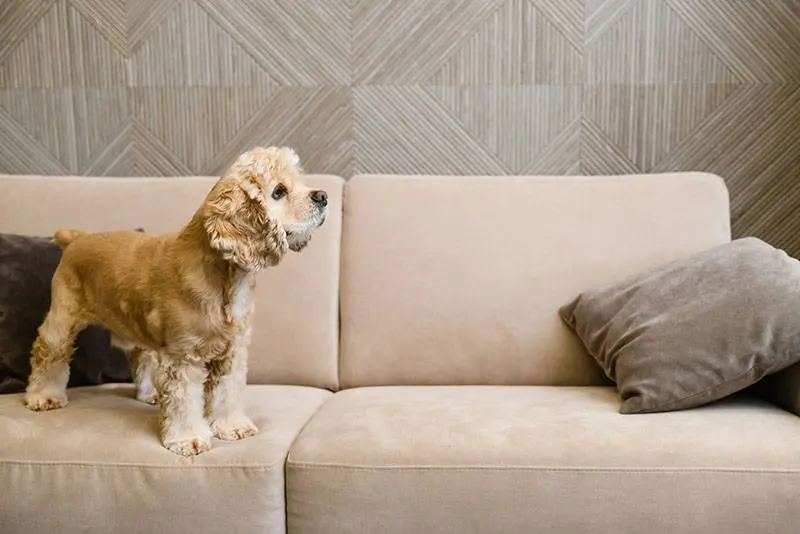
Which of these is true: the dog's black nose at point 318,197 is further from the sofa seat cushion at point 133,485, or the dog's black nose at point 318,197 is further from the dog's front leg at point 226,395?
the sofa seat cushion at point 133,485

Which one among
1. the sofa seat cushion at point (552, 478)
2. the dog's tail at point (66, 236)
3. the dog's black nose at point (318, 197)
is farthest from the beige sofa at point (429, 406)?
the dog's black nose at point (318, 197)

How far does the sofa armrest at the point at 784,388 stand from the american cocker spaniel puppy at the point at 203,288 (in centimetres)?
106

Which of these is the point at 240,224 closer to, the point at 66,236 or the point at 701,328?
the point at 66,236

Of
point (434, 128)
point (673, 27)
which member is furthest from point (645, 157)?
point (434, 128)

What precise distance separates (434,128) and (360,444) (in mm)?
1262

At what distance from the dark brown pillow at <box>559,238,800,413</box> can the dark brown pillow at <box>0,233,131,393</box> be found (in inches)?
47.9

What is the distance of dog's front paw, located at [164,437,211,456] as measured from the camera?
1.69 metres

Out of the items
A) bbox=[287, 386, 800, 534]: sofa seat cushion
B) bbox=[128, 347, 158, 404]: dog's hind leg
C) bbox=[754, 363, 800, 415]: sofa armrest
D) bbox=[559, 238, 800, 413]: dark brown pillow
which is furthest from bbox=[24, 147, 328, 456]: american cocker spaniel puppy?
bbox=[754, 363, 800, 415]: sofa armrest

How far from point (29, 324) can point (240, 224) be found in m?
0.74

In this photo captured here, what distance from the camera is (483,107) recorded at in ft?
8.63

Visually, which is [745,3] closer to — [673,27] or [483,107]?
[673,27]

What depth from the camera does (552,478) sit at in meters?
1.60

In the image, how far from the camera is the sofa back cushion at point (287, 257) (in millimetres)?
2211

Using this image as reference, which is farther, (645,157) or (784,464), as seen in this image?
(645,157)
